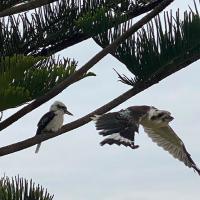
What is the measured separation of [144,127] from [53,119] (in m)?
1.17

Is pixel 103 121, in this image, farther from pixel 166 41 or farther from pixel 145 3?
pixel 145 3

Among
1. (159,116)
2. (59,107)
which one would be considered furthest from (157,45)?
(59,107)

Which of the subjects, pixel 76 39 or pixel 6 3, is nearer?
pixel 6 3

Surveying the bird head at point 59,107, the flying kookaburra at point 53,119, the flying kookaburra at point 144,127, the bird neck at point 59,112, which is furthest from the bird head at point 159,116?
the bird head at point 59,107

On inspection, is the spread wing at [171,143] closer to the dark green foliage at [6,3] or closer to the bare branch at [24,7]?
the bare branch at [24,7]

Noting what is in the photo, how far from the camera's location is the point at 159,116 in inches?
289

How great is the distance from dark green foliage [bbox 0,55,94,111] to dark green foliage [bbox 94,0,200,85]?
30.3 inches

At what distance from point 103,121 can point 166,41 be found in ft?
4.67

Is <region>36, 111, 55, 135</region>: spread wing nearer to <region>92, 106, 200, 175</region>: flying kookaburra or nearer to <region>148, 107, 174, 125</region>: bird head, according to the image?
<region>92, 106, 200, 175</region>: flying kookaburra

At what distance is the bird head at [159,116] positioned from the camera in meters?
7.10

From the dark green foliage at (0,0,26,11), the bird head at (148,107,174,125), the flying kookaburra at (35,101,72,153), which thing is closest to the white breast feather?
the flying kookaburra at (35,101,72,153)

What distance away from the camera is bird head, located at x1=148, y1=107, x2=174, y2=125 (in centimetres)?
710

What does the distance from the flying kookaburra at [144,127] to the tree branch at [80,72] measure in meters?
0.41

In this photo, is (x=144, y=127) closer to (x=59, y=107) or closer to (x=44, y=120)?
(x=44, y=120)
